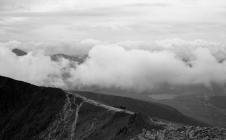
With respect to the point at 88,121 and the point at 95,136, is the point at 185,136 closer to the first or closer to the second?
the point at 95,136

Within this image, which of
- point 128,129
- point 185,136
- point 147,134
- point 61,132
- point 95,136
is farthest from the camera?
point 61,132

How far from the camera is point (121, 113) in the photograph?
18775 cm

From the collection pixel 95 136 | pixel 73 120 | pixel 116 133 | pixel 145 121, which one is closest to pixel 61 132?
pixel 73 120

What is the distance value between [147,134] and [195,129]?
67.3 ft

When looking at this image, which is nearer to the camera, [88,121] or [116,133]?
[116,133]

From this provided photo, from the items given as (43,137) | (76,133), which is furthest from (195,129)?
(43,137)

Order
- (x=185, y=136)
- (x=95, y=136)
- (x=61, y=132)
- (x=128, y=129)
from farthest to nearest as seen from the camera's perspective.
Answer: (x=61, y=132)
(x=95, y=136)
(x=128, y=129)
(x=185, y=136)

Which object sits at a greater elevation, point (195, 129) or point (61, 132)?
point (195, 129)

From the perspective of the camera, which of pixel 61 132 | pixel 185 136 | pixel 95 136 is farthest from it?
pixel 61 132

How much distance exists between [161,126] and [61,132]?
2367 inches

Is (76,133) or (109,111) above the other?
(109,111)

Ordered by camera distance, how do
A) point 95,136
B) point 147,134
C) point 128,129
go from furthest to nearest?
point 95,136 < point 128,129 < point 147,134

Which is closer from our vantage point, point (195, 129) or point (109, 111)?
point (195, 129)

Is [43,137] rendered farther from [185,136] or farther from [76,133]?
[185,136]
